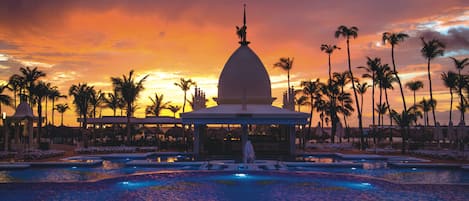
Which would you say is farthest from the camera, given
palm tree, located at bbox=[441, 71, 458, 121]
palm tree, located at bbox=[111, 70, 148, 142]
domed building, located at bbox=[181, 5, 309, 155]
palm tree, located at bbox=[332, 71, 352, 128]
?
palm tree, located at bbox=[332, 71, 352, 128]

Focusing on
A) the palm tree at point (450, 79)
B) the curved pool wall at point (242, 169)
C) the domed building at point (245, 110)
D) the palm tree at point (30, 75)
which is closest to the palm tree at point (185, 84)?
the palm tree at point (30, 75)

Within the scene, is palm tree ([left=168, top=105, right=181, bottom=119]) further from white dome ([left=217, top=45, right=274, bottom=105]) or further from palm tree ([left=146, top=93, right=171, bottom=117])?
white dome ([left=217, top=45, right=274, bottom=105])

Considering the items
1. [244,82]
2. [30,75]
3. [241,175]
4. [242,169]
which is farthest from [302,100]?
[241,175]

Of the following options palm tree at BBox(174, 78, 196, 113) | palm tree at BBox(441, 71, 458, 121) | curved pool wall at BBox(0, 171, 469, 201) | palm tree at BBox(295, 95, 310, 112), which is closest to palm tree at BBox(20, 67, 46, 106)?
palm tree at BBox(174, 78, 196, 113)

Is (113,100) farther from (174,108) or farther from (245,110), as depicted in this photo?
(245,110)

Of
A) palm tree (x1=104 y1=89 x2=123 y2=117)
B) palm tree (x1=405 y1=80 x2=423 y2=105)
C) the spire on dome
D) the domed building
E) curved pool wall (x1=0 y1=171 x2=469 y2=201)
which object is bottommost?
curved pool wall (x1=0 y1=171 x2=469 y2=201)

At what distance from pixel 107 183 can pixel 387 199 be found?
9.80 meters

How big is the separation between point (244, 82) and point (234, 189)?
55.8ft

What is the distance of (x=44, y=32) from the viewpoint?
84.9 ft

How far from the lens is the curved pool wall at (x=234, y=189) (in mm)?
14414

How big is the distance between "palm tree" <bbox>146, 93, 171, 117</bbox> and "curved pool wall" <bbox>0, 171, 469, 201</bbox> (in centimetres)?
5116

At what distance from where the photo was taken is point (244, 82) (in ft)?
107

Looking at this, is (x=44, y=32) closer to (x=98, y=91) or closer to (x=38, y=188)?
(x=38, y=188)

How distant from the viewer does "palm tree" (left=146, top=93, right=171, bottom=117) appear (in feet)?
227
